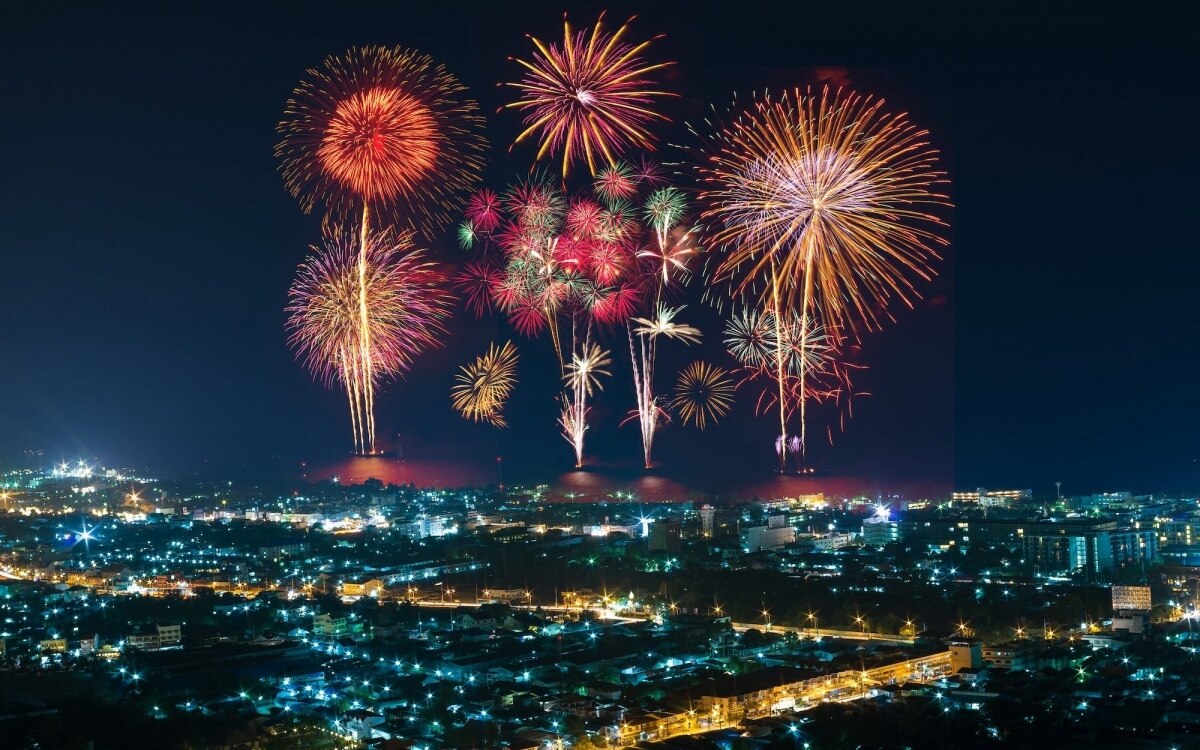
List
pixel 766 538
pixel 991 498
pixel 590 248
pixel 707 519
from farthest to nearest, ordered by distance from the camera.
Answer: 1. pixel 991 498
2. pixel 707 519
3. pixel 766 538
4. pixel 590 248

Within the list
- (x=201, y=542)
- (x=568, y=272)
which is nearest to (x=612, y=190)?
(x=568, y=272)

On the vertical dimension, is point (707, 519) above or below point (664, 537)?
above

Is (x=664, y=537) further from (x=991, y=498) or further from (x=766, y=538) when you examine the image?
(x=991, y=498)

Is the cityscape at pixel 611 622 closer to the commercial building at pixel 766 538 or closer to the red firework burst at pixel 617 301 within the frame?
the commercial building at pixel 766 538

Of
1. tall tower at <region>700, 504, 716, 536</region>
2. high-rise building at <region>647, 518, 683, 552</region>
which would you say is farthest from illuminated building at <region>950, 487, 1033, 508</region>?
high-rise building at <region>647, 518, 683, 552</region>

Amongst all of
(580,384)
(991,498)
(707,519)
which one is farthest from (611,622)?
(991,498)

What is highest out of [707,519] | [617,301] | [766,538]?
[617,301]

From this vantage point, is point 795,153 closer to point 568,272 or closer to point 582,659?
point 568,272

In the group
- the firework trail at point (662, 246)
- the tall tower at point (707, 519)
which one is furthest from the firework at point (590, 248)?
the tall tower at point (707, 519)

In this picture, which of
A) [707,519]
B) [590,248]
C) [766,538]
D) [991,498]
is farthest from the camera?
[991,498]
